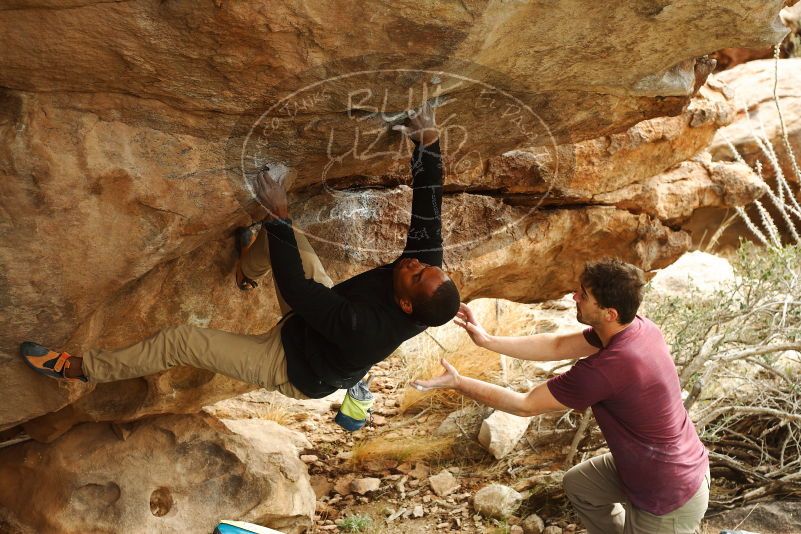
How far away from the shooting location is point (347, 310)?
11.1ft

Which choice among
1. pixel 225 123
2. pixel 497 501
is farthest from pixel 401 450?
pixel 225 123

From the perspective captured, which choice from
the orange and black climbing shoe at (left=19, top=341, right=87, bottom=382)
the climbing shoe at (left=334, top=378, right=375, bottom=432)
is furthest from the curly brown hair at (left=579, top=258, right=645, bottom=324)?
the orange and black climbing shoe at (left=19, top=341, right=87, bottom=382)

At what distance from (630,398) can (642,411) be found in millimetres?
86

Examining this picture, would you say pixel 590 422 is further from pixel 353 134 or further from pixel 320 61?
pixel 320 61

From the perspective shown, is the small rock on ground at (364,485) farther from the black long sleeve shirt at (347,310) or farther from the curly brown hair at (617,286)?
the curly brown hair at (617,286)

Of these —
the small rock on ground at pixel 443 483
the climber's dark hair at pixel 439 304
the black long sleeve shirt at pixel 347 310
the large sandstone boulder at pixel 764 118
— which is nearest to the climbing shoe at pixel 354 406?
the black long sleeve shirt at pixel 347 310

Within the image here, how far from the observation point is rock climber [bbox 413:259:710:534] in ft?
11.3

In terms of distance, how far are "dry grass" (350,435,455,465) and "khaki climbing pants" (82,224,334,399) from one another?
80.9 inches

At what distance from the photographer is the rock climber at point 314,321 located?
3.35 m

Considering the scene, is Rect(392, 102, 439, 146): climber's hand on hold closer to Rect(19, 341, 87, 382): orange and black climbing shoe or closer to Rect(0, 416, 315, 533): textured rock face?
Rect(19, 341, 87, 382): orange and black climbing shoe

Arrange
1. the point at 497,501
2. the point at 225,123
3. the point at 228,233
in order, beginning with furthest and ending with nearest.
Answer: the point at 497,501 < the point at 228,233 < the point at 225,123

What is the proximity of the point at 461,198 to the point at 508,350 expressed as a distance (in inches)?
43.5

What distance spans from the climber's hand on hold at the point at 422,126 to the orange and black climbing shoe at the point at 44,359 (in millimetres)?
1725

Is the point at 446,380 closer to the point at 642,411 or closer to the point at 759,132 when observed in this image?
the point at 642,411
